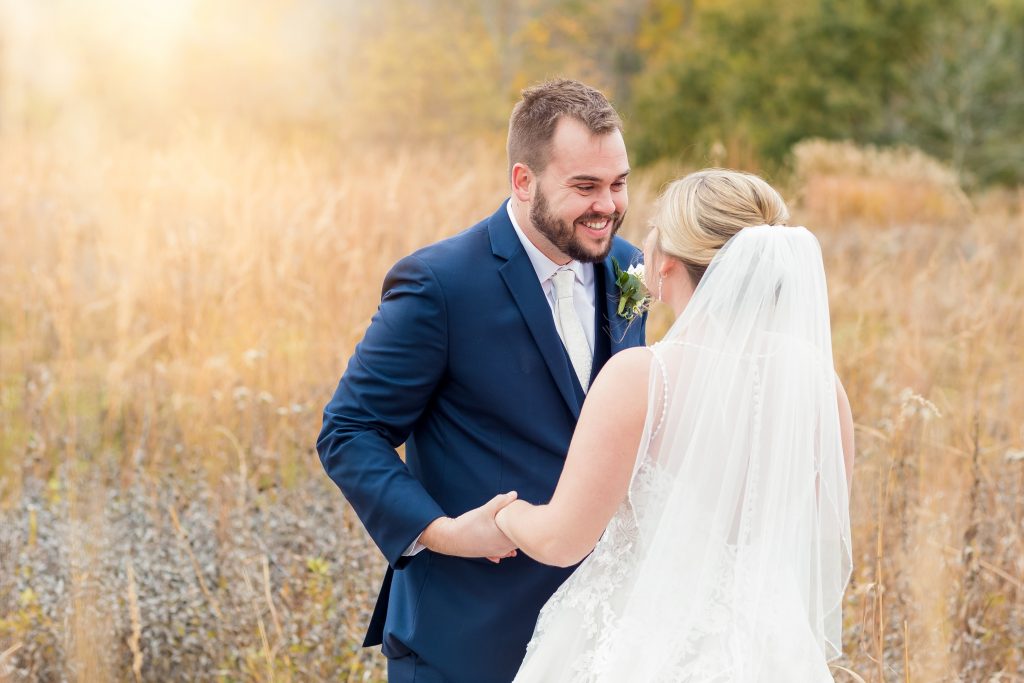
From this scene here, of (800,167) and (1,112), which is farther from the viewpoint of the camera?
(1,112)

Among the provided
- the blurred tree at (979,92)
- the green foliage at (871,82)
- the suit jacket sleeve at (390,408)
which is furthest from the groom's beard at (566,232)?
the blurred tree at (979,92)

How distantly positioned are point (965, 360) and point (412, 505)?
3852 millimetres

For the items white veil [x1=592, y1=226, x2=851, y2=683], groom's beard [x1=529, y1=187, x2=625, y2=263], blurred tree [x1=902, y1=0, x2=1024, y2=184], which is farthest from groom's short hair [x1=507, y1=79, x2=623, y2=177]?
blurred tree [x1=902, y1=0, x2=1024, y2=184]

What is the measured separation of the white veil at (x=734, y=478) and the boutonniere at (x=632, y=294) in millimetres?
420

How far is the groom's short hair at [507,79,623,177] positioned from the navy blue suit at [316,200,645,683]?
10.7 inches

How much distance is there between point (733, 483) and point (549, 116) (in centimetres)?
103

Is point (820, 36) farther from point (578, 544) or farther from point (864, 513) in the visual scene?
point (578, 544)

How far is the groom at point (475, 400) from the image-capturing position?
8.14 feet

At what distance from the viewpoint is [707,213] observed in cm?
220

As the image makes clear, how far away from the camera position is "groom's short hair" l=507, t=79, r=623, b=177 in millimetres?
2561

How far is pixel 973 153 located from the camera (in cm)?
2117

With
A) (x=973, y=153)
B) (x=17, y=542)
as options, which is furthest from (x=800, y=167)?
(x=17, y=542)

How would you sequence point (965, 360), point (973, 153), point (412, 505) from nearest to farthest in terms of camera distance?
1. point (412, 505)
2. point (965, 360)
3. point (973, 153)

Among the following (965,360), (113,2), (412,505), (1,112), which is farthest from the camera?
(113,2)
